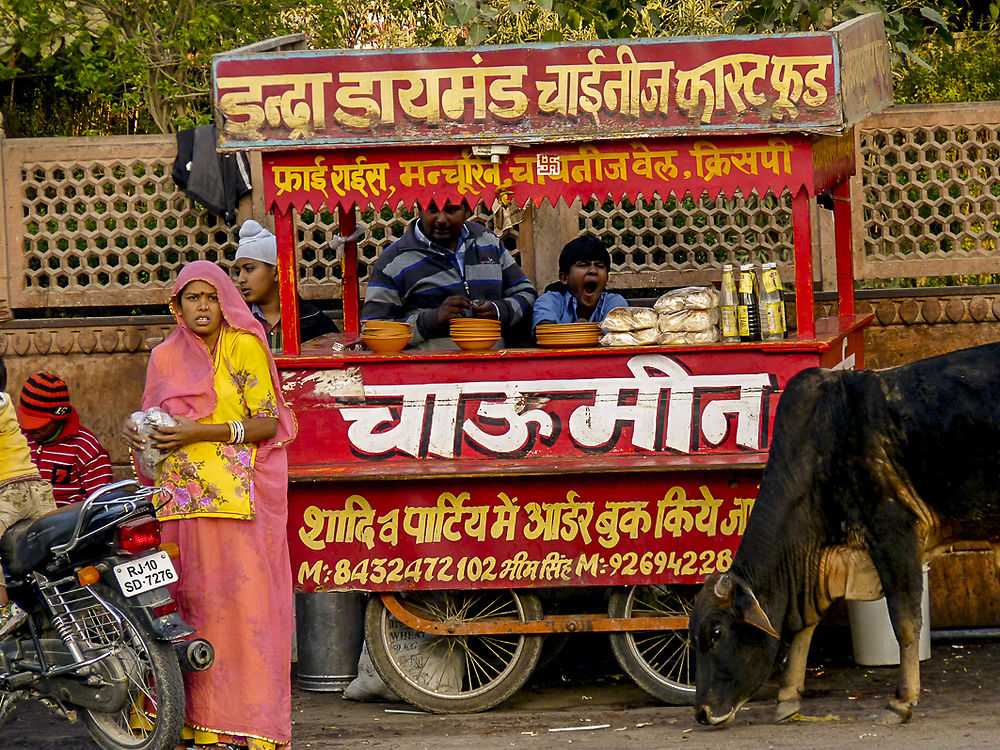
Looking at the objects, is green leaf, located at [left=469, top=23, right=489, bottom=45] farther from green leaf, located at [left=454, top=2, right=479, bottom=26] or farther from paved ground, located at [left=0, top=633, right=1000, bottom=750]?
paved ground, located at [left=0, top=633, right=1000, bottom=750]

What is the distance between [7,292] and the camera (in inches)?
301

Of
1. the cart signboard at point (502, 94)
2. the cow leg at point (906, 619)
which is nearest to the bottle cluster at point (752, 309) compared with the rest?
the cart signboard at point (502, 94)

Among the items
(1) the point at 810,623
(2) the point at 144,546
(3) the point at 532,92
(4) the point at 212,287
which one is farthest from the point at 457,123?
(1) the point at 810,623

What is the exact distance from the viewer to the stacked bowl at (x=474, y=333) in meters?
6.06

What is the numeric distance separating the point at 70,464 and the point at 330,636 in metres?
Answer: 1.44

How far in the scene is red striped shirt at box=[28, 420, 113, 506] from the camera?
21.2ft

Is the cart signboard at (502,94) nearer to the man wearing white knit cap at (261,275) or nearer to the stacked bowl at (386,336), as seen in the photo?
the stacked bowl at (386,336)

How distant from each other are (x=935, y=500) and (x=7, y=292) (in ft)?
16.2

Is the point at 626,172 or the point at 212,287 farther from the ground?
the point at 626,172

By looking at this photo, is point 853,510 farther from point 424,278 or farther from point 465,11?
point 465,11

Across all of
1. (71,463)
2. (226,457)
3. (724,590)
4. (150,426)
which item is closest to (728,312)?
(724,590)

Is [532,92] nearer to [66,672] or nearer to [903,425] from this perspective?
[903,425]

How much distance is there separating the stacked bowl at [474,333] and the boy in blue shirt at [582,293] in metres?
0.50

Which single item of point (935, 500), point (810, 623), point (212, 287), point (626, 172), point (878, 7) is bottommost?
point (810, 623)
